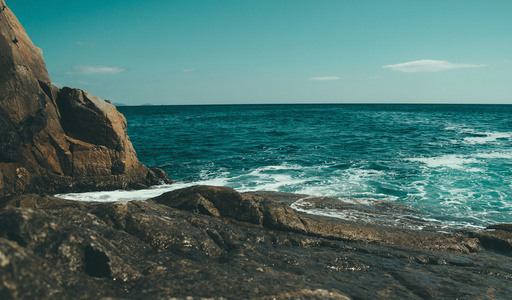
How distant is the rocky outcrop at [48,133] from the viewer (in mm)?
11328

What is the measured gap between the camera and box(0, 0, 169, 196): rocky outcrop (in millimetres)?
11328

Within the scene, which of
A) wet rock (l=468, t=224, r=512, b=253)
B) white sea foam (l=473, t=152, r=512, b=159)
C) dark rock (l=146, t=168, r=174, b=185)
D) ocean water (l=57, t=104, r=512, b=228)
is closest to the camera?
wet rock (l=468, t=224, r=512, b=253)

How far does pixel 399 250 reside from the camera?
6.89 m

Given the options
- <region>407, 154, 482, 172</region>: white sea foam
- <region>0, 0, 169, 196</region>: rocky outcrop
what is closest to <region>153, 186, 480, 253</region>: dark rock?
<region>0, 0, 169, 196</region>: rocky outcrop

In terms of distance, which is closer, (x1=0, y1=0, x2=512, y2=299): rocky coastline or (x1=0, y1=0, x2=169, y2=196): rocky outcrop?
(x1=0, y1=0, x2=512, y2=299): rocky coastline

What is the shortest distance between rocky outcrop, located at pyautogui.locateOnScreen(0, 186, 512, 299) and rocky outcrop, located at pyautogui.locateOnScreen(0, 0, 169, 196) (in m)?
4.90

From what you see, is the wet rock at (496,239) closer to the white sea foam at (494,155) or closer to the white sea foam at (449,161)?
the white sea foam at (449,161)

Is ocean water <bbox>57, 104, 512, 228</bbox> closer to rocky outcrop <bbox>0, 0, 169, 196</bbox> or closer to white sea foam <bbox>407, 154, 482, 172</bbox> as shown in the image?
white sea foam <bbox>407, 154, 482, 172</bbox>

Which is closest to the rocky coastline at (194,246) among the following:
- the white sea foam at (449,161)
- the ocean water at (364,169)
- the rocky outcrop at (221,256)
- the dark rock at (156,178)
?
the rocky outcrop at (221,256)

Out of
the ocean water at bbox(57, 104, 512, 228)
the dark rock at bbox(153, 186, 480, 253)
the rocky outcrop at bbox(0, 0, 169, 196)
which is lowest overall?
the ocean water at bbox(57, 104, 512, 228)

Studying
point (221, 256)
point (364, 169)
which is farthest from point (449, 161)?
point (221, 256)

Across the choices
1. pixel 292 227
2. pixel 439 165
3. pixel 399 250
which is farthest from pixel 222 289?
pixel 439 165

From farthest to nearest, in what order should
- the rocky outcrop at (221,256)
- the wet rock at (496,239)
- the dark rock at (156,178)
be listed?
the dark rock at (156,178) < the wet rock at (496,239) < the rocky outcrop at (221,256)

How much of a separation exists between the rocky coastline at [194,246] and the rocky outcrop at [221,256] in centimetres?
2
